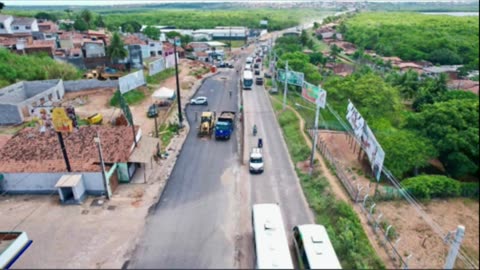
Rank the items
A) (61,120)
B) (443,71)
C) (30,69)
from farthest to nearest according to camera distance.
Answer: (443,71) < (30,69) < (61,120)

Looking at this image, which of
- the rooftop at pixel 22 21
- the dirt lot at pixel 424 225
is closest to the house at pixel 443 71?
the dirt lot at pixel 424 225

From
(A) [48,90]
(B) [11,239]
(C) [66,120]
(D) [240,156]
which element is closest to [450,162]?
(D) [240,156]

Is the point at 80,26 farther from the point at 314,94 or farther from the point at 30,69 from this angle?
the point at 314,94

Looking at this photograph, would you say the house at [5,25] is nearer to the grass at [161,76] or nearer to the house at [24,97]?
the house at [24,97]

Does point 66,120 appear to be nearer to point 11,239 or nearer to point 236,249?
point 11,239

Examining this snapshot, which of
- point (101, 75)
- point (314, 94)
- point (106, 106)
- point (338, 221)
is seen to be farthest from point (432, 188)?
point (101, 75)
